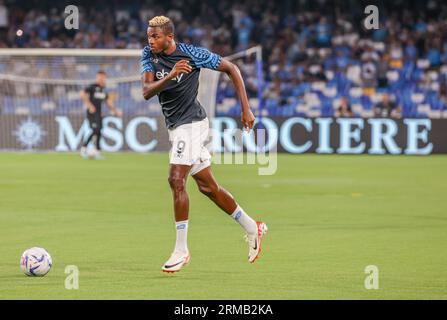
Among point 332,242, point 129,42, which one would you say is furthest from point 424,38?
point 332,242

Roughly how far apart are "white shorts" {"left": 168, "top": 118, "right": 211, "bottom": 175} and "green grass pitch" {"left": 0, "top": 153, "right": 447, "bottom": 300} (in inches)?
38.4

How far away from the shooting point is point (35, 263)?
351 inches

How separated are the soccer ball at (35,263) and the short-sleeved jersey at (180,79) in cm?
181

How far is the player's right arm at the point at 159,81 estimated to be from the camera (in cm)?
921

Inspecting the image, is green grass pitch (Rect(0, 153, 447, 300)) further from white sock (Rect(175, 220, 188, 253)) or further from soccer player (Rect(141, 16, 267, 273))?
soccer player (Rect(141, 16, 267, 273))

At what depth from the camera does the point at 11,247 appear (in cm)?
1094

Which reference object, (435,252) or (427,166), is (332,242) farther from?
(427,166)

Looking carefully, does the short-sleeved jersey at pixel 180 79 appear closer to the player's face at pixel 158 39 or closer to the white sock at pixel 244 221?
the player's face at pixel 158 39

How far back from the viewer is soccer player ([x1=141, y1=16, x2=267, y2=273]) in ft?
31.1

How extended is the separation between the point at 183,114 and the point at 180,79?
0.35m

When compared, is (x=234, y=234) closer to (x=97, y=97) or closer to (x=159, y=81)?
(x=159, y=81)

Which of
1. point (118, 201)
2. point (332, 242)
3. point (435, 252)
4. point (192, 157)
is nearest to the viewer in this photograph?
point (192, 157)
